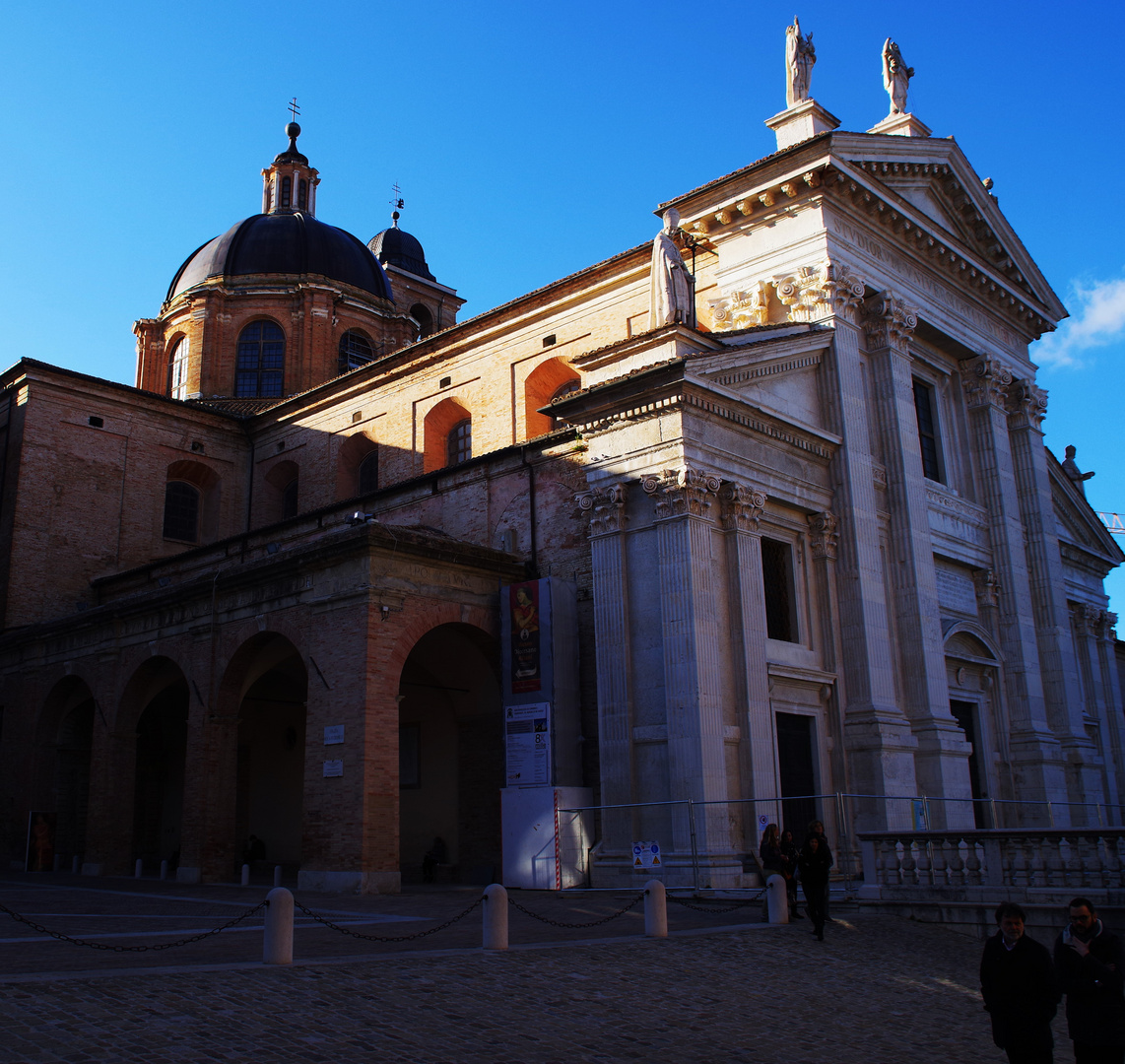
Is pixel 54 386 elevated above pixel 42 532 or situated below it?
above

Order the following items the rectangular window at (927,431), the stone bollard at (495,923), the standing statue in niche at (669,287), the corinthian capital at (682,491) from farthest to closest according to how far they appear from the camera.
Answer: the rectangular window at (927,431), the standing statue in niche at (669,287), the corinthian capital at (682,491), the stone bollard at (495,923)

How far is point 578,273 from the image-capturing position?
78.6ft

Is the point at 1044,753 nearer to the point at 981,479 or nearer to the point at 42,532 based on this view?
the point at 981,479

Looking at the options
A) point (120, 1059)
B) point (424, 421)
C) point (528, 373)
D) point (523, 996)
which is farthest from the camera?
point (424, 421)

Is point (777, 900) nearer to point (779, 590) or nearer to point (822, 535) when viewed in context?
point (779, 590)

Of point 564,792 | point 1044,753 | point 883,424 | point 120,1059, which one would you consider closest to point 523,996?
point 120,1059

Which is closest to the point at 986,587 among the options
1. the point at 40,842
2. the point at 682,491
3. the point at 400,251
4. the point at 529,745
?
the point at 682,491

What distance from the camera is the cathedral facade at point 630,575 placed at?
55.1 ft

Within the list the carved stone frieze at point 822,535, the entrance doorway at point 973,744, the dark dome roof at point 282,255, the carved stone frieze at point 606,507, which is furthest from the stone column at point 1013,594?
the dark dome roof at point 282,255

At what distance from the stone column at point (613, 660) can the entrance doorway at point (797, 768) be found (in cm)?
254

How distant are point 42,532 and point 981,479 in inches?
880

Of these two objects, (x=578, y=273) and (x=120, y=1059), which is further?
(x=578, y=273)

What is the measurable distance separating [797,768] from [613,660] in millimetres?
3617

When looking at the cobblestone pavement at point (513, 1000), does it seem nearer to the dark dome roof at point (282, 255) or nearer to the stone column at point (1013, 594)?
the stone column at point (1013, 594)
